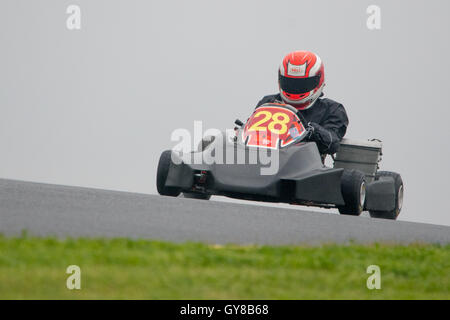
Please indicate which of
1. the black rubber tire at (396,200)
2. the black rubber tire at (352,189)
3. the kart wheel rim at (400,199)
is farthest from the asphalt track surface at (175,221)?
the kart wheel rim at (400,199)

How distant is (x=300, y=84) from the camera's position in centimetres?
1131

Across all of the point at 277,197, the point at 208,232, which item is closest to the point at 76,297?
the point at 208,232

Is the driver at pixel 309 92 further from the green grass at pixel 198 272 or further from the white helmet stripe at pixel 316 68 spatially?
the green grass at pixel 198 272

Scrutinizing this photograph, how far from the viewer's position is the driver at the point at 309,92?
11.3 m

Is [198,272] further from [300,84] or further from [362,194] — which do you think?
[300,84]

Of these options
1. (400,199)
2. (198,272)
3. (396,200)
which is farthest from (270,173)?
(198,272)

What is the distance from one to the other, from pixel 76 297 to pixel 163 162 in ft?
20.7

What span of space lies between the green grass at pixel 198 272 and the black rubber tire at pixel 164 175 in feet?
14.3

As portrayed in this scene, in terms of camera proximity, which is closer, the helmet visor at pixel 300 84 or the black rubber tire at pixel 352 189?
the black rubber tire at pixel 352 189

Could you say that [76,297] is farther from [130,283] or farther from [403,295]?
[403,295]

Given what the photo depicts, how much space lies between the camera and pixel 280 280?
198 inches

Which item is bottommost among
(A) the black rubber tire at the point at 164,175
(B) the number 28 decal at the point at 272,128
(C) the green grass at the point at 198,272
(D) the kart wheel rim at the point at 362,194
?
(C) the green grass at the point at 198,272

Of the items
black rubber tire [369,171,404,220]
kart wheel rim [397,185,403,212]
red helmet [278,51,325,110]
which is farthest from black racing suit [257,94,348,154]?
kart wheel rim [397,185,403,212]

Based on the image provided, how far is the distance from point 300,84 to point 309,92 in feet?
0.47
